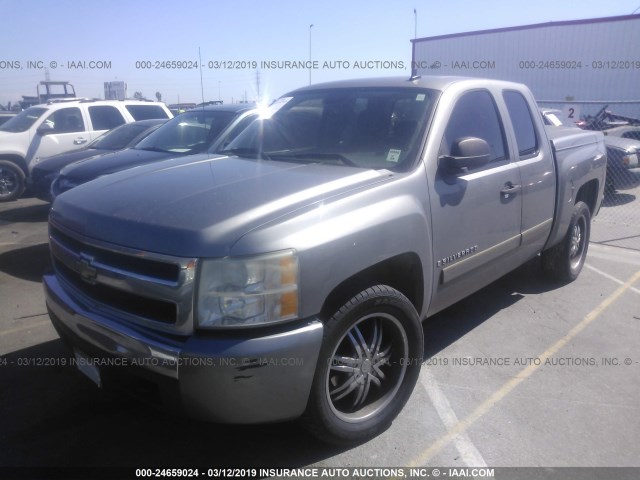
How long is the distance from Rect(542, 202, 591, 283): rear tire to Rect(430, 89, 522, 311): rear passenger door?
143 centimetres

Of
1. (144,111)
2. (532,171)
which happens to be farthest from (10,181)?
(532,171)

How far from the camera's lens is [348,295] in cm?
268

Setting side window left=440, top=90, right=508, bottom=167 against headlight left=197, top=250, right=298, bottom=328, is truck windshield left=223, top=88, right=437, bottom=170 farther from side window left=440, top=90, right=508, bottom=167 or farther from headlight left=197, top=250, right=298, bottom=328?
headlight left=197, top=250, right=298, bottom=328

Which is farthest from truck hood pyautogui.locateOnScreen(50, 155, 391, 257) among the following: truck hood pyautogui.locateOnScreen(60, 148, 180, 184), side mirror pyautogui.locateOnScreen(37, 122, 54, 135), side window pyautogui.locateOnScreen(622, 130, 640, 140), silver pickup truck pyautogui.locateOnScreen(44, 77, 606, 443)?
side window pyautogui.locateOnScreen(622, 130, 640, 140)

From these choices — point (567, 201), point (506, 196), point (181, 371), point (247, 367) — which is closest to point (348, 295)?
point (247, 367)

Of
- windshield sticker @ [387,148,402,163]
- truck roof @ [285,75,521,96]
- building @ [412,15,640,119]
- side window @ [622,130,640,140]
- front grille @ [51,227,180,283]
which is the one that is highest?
building @ [412,15,640,119]

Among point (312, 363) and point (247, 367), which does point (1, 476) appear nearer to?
point (247, 367)

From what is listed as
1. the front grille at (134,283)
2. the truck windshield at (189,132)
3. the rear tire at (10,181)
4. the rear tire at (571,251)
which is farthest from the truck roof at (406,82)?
the rear tire at (10,181)

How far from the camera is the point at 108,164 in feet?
20.9

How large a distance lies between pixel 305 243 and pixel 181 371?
0.76m

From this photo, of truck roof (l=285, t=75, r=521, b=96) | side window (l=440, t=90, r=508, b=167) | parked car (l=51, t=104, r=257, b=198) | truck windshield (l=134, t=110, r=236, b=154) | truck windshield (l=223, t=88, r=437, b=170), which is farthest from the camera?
truck windshield (l=134, t=110, r=236, b=154)

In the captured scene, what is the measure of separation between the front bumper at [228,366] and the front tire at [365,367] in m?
0.13

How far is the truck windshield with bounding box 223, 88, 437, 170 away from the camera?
3.36 meters

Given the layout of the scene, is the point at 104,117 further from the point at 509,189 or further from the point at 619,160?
the point at 619,160
